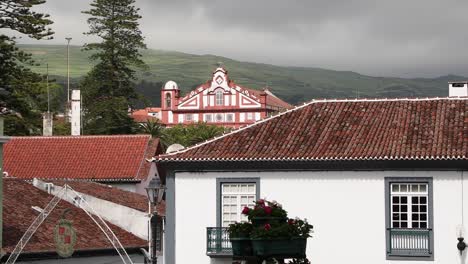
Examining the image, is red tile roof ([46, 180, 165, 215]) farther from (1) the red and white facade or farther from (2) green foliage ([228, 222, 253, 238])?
(1) the red and white facade

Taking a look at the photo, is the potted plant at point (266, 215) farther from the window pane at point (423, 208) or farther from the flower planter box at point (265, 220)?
the window pane at point (423, 208)

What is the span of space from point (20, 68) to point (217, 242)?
94.2ft

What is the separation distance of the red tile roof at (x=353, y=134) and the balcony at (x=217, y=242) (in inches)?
85.2

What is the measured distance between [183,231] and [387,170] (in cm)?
650

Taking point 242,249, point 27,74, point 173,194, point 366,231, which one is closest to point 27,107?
point 27,74

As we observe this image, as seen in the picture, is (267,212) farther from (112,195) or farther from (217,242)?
(112,195)

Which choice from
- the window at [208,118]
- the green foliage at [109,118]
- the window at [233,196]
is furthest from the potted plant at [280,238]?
the window at [208,118]

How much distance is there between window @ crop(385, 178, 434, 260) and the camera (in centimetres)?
3612

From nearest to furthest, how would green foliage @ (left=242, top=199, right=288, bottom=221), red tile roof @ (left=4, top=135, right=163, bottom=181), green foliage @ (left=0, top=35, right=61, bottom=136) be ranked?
green foliage @ (left=242, top=199, right=288, bottom=221) < green foliage @ (left=0, top=35, right=61, bottom=136) < red tile roof @ (left=4, top=135, right=163, bottom=181)

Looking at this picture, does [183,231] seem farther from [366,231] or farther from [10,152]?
[10,152]

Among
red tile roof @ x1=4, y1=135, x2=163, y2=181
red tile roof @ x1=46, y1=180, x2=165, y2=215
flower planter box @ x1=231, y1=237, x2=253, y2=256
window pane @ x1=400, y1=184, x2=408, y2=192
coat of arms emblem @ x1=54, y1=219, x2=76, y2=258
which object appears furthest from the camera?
red tile roof @ x1=4, y1=135, x2=163, y2=181

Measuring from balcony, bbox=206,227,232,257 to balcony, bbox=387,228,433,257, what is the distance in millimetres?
4761

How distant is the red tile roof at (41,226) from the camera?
38.1 m

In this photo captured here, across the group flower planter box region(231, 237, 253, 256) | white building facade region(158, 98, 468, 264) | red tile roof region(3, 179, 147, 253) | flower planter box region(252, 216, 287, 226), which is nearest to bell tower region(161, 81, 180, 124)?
red tile roof region(3, 179, 147, 253)
